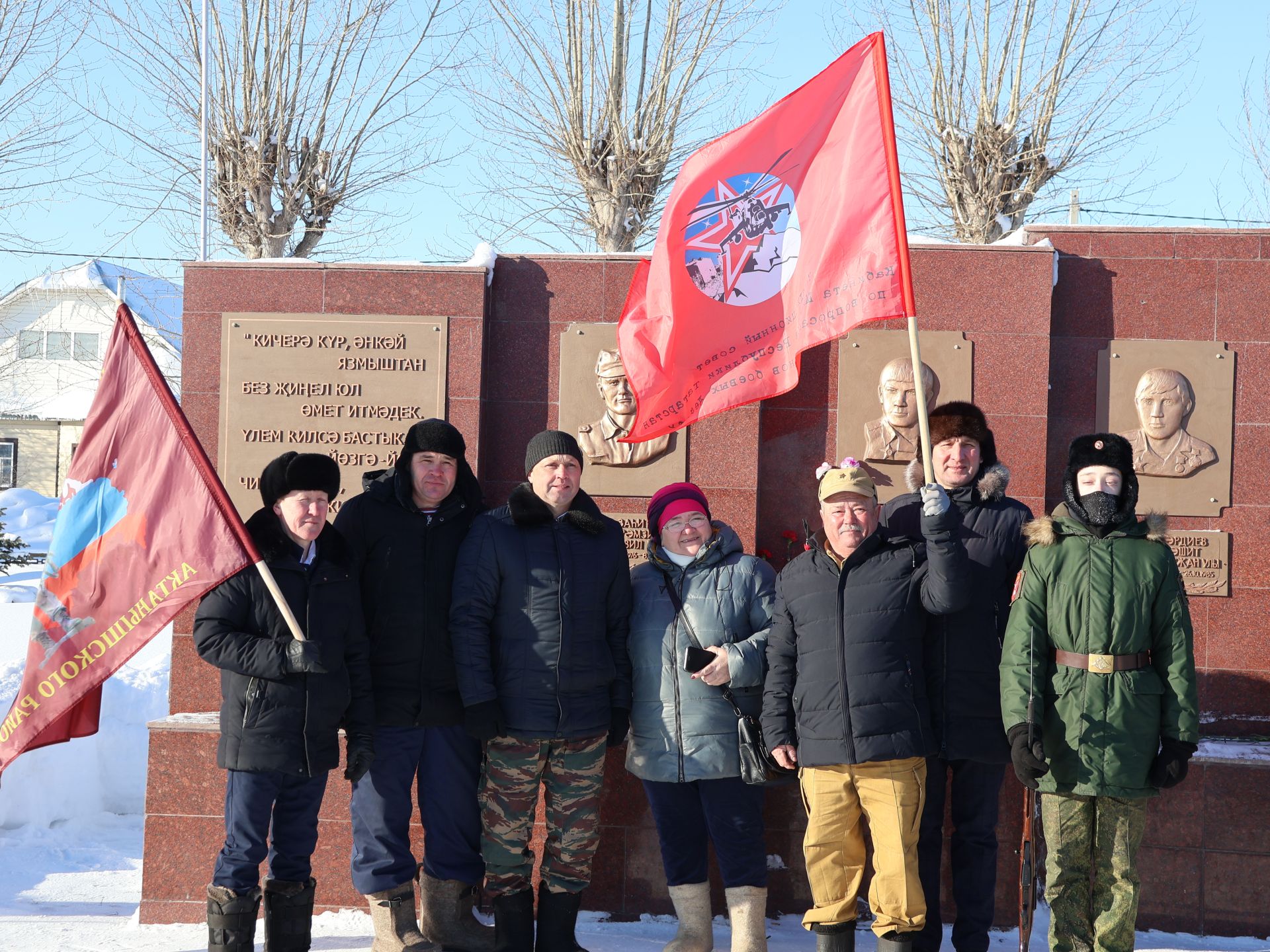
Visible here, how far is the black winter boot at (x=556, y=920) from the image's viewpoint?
4031mm

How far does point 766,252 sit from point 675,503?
3.18 feet

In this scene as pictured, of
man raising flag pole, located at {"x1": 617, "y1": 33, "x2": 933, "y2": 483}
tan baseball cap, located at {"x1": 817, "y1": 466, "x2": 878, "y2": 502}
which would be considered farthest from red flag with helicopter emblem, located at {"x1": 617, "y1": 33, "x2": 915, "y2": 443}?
tan baseball cap, located at {"x1": 817, "y1": 466, "x2": 878, "y2": 502}

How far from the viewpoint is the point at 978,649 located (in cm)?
382

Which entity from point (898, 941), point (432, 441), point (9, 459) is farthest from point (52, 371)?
point (898, 941)

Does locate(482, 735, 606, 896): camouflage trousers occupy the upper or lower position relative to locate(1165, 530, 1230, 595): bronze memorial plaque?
lower

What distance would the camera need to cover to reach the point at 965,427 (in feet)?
13.3

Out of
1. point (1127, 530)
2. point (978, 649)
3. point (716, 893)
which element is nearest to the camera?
point (1127, 530)

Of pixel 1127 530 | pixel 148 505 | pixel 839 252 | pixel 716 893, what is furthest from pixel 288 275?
pixel 1127 530

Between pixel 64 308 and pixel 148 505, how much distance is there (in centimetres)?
2629

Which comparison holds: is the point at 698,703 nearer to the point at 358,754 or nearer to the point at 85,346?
the point at 358,754

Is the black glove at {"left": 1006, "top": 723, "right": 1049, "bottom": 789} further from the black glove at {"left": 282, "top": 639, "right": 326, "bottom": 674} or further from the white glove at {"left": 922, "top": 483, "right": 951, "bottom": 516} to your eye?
the black glove at {"left": 282, "top": 639, "right": 326, "bottom": 674}

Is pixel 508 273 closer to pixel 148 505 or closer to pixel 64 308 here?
pixel 148 505

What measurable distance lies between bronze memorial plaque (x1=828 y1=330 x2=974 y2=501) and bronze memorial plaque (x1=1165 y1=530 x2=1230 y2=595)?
1186mm

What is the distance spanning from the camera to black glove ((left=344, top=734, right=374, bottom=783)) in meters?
3.88
